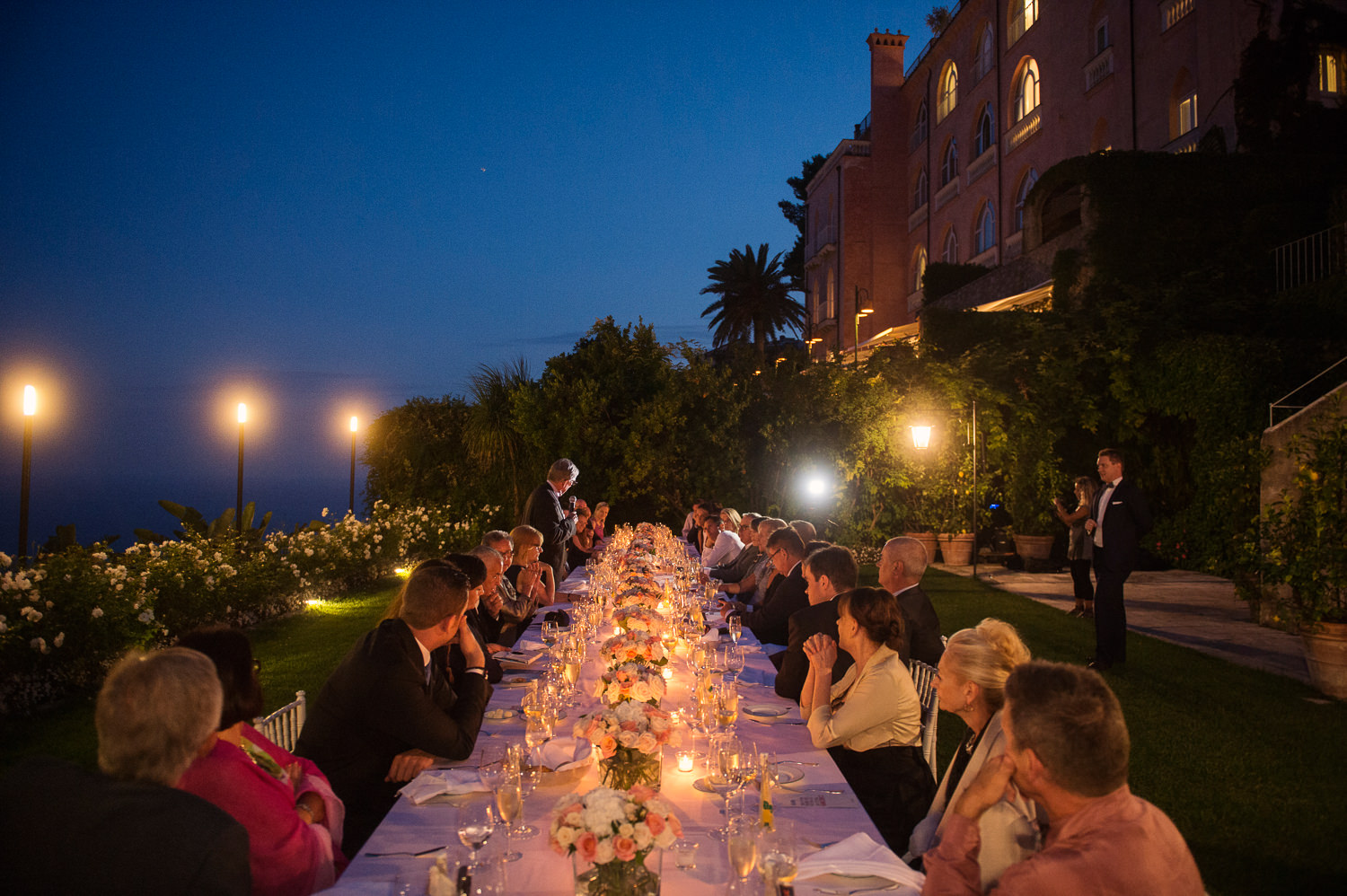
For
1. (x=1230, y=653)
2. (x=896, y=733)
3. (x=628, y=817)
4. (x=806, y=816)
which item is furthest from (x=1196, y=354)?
(x=628, y=817)

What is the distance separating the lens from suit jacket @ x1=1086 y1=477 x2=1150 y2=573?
675 centimetres

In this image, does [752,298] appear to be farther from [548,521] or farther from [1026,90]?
[548,521]

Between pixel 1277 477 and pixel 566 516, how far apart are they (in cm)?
753

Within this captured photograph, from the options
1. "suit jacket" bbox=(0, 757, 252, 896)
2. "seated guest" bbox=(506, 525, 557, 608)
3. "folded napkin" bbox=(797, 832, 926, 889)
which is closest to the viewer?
"suit jacket" bbox=(0, 757, 252, 896)

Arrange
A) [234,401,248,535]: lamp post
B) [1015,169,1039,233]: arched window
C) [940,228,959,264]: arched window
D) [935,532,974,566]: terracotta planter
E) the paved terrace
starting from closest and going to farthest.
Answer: the paved terrace → [234,401,248,535]: lamp post → [935,532,974,566]: terracotta planter → [1015,169,1039,233]: arched window → [940,228,959,264]: arched window

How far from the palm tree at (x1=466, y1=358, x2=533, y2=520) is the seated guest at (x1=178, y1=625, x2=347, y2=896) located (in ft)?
40.7

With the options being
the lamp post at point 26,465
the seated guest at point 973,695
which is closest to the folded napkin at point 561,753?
the seated guest at point 973,695

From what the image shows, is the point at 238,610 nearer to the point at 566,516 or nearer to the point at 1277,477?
the point at 566,516

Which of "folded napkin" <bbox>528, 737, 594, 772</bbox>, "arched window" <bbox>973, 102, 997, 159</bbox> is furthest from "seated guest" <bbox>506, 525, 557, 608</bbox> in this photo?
"arched window" <bbox>973, 102, 997, 159</bbox>

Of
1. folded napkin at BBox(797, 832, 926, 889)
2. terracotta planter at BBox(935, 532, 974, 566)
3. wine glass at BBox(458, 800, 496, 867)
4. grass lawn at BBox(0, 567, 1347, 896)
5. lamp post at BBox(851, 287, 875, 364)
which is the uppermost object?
lamp post at BBox(851, 287, 875, 364)

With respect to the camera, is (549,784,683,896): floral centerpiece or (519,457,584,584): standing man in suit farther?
(519,457,584,584): standing man in suit

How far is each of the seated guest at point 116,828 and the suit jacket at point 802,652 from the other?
2425 millimetres

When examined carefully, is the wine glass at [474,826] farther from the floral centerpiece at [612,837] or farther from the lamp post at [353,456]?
the lamp post at [353,456]

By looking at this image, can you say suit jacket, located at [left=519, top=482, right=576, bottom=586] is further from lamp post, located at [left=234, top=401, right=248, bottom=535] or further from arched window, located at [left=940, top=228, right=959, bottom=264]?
arched window, located at [left=940, top=228, right=959, bottom=264]
